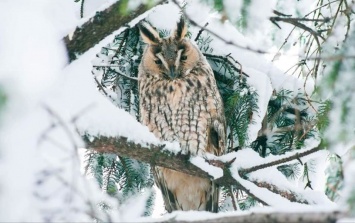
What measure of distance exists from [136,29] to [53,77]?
1.61 m

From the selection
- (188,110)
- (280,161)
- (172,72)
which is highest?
(172,72)

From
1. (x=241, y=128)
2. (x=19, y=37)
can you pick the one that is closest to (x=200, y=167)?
(x=241, y=128)

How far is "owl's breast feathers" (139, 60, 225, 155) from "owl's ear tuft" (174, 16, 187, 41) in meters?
0.19

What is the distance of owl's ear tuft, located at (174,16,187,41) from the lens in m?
3.23

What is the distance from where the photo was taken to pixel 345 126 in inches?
60.1

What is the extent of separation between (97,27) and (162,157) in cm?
66

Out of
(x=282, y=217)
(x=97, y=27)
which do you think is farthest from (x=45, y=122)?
(x=282, y=217)

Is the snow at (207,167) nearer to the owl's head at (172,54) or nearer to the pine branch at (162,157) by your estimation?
the pine branch at (162,157)

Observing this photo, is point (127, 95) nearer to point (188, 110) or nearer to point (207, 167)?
point (188, 110)

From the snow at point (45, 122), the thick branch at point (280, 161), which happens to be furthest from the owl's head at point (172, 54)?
the snow at point (45, 122)

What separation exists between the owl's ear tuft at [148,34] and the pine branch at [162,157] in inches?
30.7

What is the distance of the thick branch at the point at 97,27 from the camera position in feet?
6.61

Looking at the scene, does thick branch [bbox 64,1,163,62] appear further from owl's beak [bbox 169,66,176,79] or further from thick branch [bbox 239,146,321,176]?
owl's beak [bbox 169,66,176,79]

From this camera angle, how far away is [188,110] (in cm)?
340
